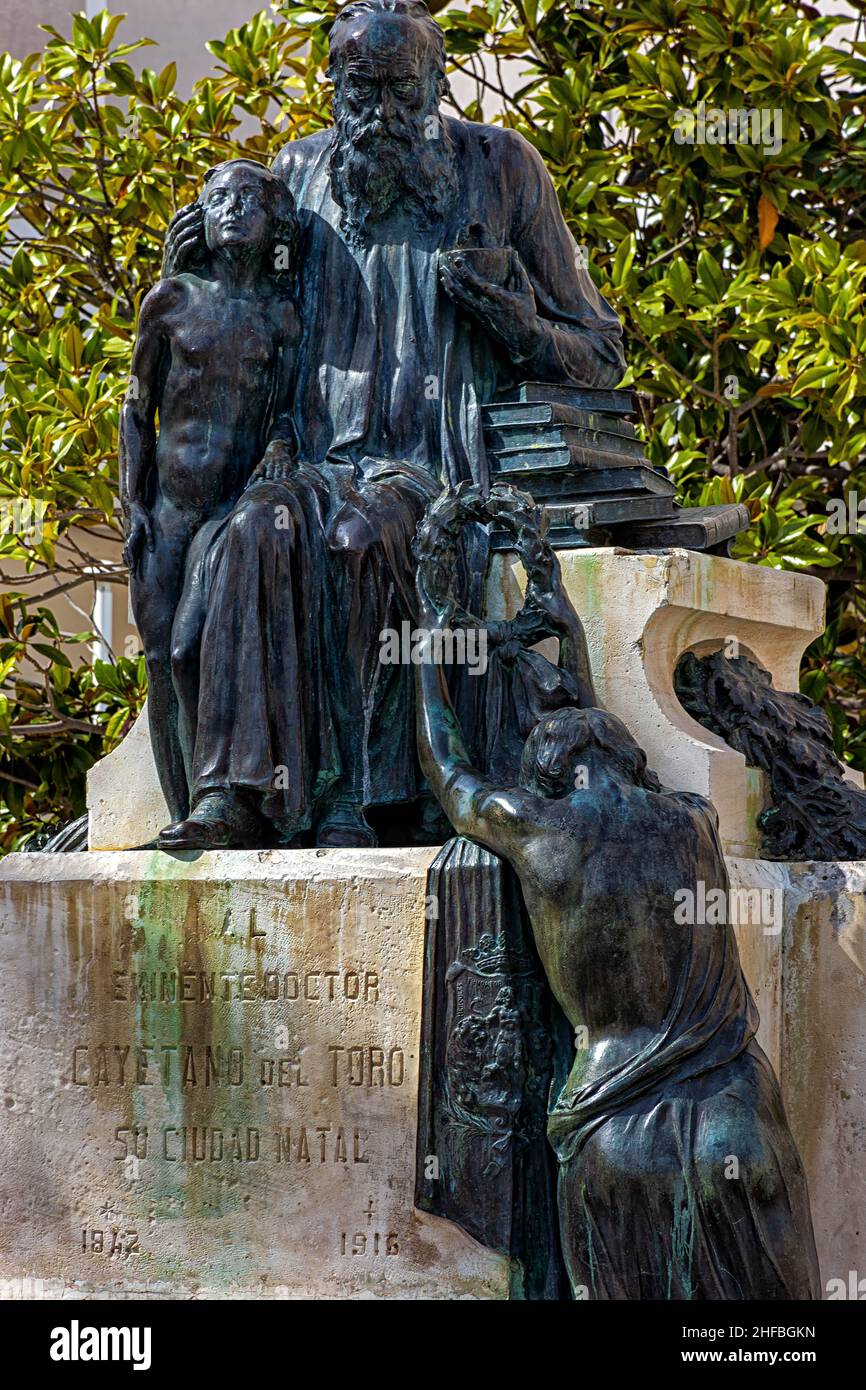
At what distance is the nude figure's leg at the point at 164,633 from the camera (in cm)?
654

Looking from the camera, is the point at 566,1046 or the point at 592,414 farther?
the point at 592,414

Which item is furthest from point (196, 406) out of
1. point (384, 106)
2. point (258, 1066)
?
point (258, 1066)

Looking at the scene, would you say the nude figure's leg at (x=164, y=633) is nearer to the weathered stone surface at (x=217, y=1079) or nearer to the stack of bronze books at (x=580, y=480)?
the weathered stone surface at (x=217, y=1079)

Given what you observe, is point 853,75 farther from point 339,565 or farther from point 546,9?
point 339,565

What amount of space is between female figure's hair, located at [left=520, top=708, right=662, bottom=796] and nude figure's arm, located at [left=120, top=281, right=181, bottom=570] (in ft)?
4.66

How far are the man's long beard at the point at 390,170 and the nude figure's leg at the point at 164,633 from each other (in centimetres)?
99

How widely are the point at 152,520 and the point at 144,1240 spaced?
74.0 inches

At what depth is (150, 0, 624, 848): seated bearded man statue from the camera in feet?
20.3

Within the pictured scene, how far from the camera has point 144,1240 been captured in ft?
19.8

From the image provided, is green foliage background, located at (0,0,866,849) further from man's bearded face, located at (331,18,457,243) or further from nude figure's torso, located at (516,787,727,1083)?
nude figure's torso, located at (516,787,727,1083)

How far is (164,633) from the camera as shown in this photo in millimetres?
6566

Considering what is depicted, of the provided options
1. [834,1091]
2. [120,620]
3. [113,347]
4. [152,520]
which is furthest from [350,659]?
[120,620]

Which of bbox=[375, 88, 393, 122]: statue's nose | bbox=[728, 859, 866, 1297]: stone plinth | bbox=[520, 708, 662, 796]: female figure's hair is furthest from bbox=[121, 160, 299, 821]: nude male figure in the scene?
bbox=[728, 859, 866, 1297]: stone plinth

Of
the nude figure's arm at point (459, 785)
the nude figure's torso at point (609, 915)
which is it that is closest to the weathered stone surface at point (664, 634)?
the nude figure's arm at point (459, 785)
